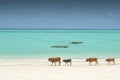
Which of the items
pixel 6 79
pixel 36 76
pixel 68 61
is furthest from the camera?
pixel 68 61

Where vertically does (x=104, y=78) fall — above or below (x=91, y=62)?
below

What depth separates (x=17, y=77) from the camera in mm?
12188

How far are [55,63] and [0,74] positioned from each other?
5.25 metres

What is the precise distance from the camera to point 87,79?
11.8m

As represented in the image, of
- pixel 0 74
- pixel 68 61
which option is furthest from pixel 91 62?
pixel 0 74

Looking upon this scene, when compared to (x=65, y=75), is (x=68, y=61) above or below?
above

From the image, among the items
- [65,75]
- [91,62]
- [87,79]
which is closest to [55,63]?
[91,62]

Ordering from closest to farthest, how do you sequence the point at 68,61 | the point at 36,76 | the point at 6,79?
1. the point at 6,79
2. the point at 36,76
3. the point at 68,61

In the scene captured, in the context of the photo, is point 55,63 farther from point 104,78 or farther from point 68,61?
point 104,78

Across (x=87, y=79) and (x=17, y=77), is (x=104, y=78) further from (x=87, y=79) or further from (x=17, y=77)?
(x=17, y=77)

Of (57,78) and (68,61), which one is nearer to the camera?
(57,78)

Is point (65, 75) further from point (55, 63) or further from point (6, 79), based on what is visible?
point (55, 63)

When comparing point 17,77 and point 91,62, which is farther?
point 91,62

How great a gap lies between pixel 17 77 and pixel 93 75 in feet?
9.55
